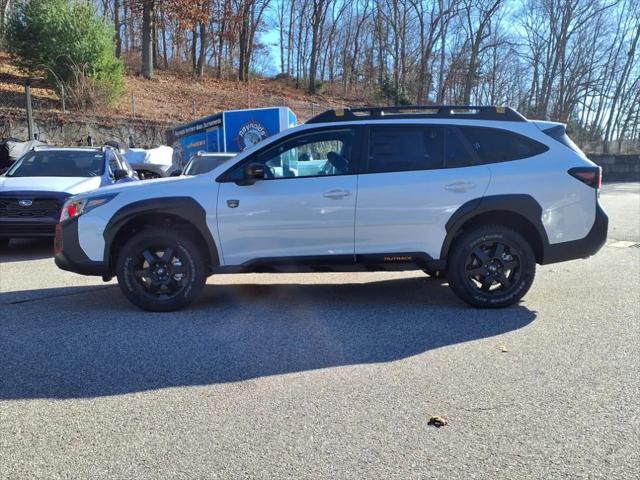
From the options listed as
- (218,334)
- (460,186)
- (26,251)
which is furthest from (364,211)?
(26,251)

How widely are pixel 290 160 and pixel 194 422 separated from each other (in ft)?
9.79

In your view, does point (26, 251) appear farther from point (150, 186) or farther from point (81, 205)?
point (150, 186)

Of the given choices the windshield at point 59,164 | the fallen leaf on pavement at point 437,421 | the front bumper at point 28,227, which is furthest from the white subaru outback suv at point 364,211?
the windshield at point 59,164

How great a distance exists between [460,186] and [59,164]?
771 centimetres

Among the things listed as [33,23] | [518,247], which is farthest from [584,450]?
[33,23]

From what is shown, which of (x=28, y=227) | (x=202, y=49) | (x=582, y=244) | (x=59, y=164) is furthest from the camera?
(x=202, y=49)

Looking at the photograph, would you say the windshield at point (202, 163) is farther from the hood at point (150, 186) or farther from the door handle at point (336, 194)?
the door handle at point (336, 194)

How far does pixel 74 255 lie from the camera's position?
5.39 meters

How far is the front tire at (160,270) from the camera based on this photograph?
535 centimetres

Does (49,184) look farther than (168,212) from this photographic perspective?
Yes

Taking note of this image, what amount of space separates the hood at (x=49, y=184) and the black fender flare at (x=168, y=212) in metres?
3.77

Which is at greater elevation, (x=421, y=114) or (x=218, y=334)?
(x=421, y=114)

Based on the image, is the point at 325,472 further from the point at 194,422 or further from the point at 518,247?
the point at 518,247

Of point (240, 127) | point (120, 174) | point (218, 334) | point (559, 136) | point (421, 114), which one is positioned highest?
point (240, 127)
